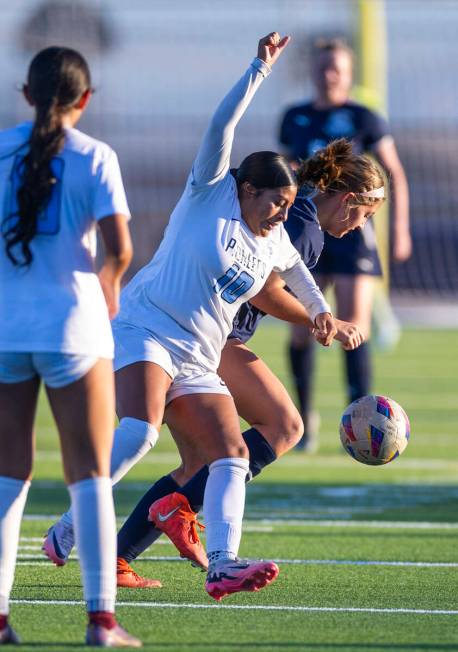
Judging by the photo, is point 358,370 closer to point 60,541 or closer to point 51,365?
point 60,541

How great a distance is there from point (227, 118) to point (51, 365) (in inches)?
52.0

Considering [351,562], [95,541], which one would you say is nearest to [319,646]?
[95,541]

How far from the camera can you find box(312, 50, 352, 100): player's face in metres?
10.4

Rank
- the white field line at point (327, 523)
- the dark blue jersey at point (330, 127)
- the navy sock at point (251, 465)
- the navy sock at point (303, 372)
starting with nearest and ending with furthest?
1. the navy sock at point (251, 465)
2. the white field line at point (327, 523)
3. the dark blue jersey at point (330, 127)
4. the navy sock at point (303, 372)

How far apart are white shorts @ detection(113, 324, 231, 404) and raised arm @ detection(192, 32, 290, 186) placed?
62 cm

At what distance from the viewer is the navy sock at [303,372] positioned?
35.8 ft

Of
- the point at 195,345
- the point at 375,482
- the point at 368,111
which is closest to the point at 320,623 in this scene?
the point at 195,345

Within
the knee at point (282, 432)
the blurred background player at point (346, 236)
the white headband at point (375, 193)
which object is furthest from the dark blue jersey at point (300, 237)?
the blurred background player at point (346, 236)

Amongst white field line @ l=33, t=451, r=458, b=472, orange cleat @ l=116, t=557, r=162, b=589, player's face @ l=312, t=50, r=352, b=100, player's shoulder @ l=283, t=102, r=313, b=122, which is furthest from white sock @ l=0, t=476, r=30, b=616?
player's shoulder @ l=283, t=102, r=313, b=122

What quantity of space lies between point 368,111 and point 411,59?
713 inches

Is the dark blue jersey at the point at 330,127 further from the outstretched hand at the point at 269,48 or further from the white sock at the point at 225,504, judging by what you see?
the white sock at the point at 225,504

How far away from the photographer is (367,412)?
253 inches

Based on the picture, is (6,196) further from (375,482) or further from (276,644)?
(375,482)

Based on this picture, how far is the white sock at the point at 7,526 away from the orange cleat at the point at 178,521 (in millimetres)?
1409
